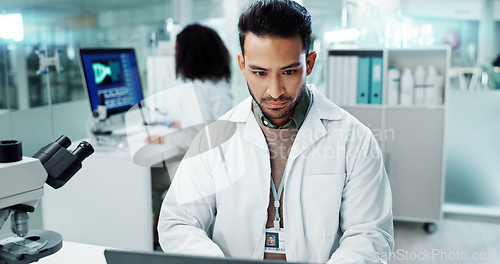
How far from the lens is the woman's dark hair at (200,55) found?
2656 mm

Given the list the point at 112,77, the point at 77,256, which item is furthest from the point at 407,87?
the point at 77,256

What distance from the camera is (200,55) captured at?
2.71 meters

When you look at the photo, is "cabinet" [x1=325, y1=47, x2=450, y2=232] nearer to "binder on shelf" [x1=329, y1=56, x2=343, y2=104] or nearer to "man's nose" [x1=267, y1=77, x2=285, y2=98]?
"binder on shelf" [x1=329, y1=56, x2=343, y2=104]

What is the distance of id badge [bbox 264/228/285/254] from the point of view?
1281 mm

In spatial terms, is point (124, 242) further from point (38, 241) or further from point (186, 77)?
point (38, 241)

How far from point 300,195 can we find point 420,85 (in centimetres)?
215

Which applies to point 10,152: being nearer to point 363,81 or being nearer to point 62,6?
point 62,6

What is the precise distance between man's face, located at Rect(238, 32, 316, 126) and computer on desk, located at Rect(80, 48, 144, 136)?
1343 millimetres

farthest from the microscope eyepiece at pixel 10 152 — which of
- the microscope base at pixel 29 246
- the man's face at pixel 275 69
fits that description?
the man's face at pixel 275 69

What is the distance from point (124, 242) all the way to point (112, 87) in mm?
813

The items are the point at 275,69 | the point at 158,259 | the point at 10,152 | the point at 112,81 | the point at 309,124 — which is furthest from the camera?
the point at 112,81

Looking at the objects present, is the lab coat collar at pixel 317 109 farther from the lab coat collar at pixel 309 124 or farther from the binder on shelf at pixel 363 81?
the binder on shelf at pixel 363 81

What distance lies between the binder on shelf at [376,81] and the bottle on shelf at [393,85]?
106mm

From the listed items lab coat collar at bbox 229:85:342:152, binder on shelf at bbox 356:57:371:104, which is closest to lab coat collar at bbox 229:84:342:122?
lab coat collar at bbox 229:85:342:152
